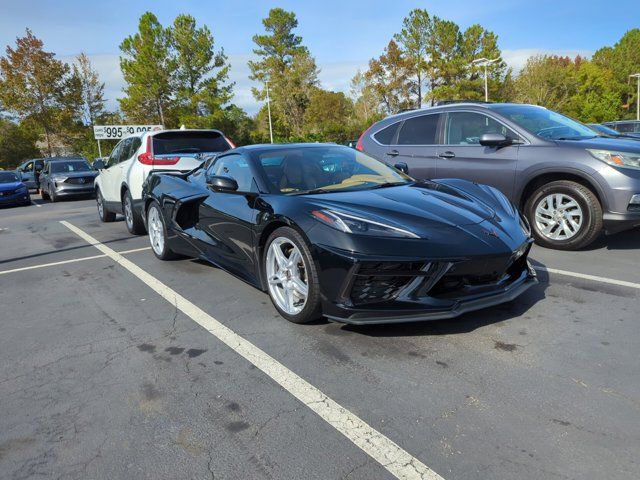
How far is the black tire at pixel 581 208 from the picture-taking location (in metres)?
5.37

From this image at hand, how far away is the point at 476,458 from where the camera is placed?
2.14m

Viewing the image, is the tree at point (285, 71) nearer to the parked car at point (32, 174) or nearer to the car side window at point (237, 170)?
the parked car at point (32, 174)

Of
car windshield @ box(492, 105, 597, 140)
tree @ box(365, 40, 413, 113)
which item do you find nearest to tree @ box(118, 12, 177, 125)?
tree @ box(365, 40, 413, 113)

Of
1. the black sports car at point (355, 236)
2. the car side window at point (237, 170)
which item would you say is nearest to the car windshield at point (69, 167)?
the car side window at point (237, 170)

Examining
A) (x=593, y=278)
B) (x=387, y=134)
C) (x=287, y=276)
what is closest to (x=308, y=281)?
Result: (x=287, y=276)

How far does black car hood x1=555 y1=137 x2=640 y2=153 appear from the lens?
536 centimetres

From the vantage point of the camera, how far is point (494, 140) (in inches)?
231

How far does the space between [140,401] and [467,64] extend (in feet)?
181

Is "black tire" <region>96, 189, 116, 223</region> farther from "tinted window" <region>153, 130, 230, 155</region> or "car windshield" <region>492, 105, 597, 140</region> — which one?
"car windshield" <region>492, 105, 597, 140</region>

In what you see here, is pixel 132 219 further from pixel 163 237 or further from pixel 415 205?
pixel 415 205

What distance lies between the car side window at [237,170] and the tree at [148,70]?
141 feet

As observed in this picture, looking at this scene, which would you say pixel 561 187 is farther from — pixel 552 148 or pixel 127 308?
pixel 127 308

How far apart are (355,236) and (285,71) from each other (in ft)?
188

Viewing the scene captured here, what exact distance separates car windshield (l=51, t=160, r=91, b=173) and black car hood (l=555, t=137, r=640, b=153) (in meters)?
17.2
